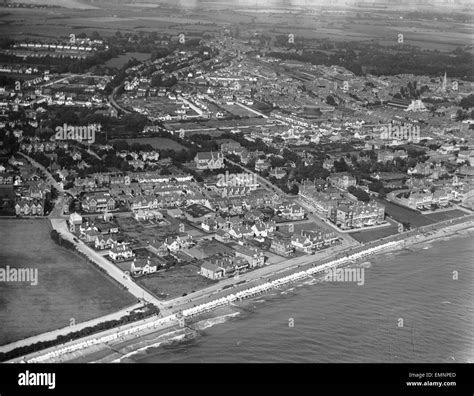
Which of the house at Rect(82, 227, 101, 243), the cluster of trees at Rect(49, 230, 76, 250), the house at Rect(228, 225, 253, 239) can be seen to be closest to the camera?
the cluster of trees at Rect(49, 230, 76, 250)

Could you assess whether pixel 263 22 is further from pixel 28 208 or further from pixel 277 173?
pixel 28 208

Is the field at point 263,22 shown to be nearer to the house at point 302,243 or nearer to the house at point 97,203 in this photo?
the house at point 97,203

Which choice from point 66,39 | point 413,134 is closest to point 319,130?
point 413,134

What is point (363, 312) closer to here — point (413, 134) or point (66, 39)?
point (413, 134)

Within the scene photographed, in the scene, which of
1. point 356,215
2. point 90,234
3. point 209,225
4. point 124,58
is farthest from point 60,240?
point 124,58

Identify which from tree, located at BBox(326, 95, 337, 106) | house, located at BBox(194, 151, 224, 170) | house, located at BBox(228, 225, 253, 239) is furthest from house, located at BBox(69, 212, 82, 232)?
tree, located at BBox(326, 95, 337, 106)

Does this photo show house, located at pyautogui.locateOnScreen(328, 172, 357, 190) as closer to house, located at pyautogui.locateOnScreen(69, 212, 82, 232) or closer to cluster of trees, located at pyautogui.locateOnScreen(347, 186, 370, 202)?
cluster of trees, located at pyautogui.locateOnScreen(347, 186, 370, 202)
